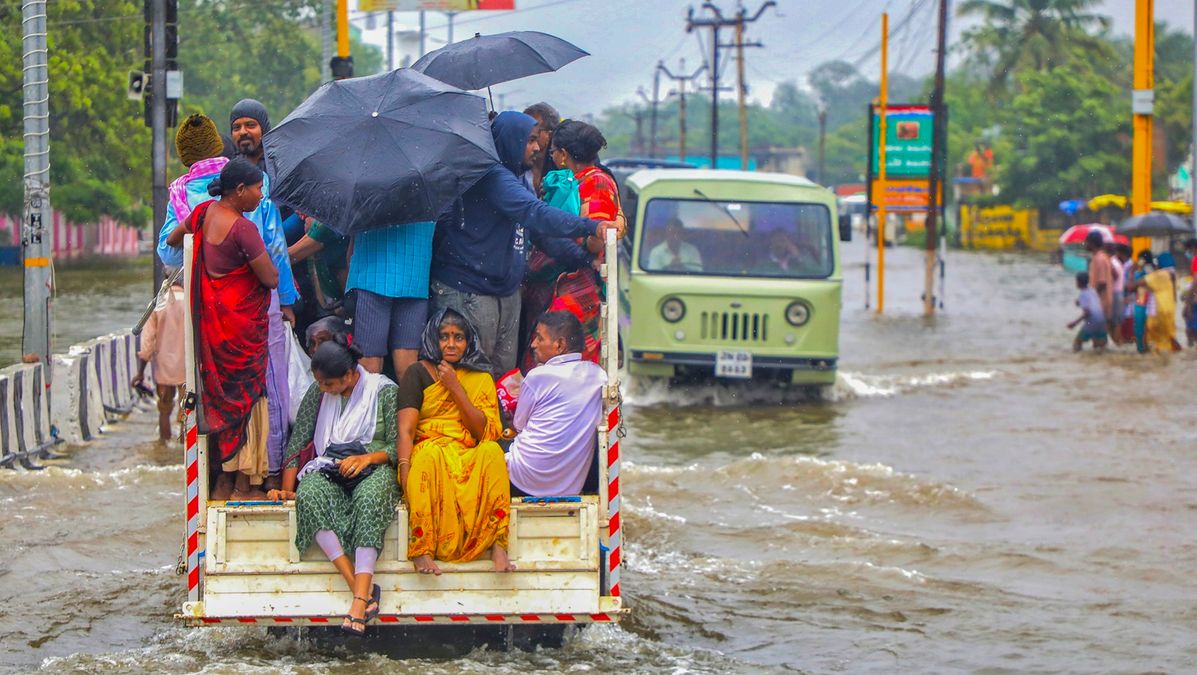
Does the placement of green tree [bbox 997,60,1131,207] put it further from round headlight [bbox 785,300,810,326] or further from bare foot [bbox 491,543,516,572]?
bare foot [bbox 491,543,516,572]

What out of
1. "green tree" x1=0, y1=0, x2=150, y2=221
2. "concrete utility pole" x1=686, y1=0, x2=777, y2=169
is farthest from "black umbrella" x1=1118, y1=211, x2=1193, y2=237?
"concrete utility pole" x1=686, y1=0, x2=777, y2=169

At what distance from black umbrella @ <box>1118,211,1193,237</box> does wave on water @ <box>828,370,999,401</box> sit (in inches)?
143

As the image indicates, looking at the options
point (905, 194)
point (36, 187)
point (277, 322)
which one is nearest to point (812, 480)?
point (277, 322)

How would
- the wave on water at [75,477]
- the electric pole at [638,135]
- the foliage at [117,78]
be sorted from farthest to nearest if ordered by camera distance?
the electric pole at [638,135] → the foliage at [117,78] → the wave on water at [75,477]

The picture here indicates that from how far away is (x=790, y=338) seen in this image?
16.5 meters

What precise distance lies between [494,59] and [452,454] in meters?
2.15

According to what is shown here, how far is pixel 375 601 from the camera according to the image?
20.8 feet

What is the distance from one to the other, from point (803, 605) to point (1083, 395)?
33.7 ft

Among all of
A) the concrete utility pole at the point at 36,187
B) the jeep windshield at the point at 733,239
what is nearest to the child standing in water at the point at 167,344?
the concrete utility pole at the point at 36,187

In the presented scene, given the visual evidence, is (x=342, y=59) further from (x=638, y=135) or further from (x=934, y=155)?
(x=638, y=135)

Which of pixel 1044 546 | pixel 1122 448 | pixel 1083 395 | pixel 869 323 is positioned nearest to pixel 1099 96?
pixel 869 323

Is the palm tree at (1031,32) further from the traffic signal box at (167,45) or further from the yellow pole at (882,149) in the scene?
the traffic signal box at (167,45)

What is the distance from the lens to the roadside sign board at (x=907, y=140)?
30.6m

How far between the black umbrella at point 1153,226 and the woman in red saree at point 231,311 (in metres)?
18.0
